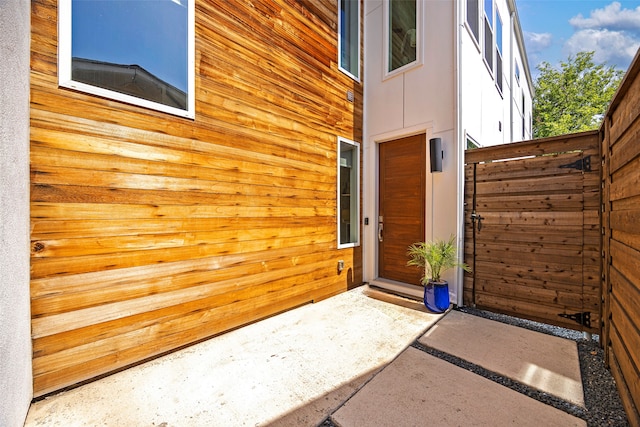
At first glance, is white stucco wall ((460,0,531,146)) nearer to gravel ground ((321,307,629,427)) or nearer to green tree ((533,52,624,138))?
gravel ground ((321,307,629,427))

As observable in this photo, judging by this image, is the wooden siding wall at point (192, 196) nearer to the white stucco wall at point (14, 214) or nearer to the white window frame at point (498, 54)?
the white stucco wall at point (14, 214)

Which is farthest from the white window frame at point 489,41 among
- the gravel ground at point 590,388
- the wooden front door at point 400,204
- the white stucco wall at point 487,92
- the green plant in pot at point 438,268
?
the gravel ground at point 590,388

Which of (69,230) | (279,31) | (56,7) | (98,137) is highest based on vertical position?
(279,31)

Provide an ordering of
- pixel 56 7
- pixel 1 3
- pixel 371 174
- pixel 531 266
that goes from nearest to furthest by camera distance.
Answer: pixel 1 3 < pixel 56 7 < pixel 531 266 < pixel 371 174

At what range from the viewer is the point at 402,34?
427cm

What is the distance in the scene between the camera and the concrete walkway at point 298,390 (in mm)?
1668

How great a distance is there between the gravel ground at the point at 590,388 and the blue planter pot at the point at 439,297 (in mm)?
856

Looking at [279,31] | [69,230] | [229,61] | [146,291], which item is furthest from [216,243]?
[279,31]

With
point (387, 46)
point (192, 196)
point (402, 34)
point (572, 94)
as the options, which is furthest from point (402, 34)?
point (572, 94)

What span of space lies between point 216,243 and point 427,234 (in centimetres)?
284

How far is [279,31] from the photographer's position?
10.8 feet

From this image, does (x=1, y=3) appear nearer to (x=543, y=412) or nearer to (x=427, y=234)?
(x=543, y=412)

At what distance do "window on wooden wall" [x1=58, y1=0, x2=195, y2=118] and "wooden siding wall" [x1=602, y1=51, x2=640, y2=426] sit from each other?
3303 millimetres

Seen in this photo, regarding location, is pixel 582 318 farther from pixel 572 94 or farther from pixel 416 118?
pixel 572 94
